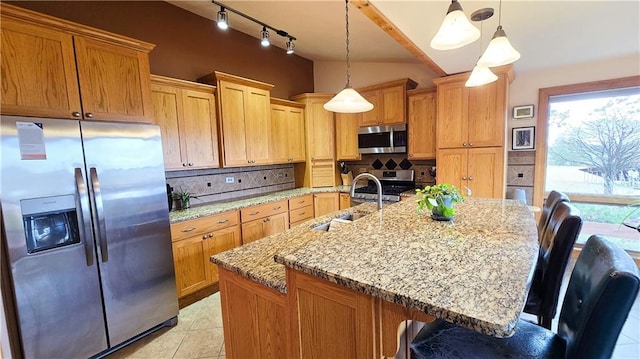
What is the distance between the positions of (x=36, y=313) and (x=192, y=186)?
1712 millimetres

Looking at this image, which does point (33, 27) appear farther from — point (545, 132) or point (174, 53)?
point (545, 132)

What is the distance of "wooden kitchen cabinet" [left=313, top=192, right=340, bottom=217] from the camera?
4137 millimetres

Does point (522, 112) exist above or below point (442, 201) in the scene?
above

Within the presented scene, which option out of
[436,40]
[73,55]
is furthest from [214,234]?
[436,40]

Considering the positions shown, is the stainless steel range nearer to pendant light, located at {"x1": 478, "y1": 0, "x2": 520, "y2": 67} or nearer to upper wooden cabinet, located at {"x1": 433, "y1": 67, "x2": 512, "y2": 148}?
upper wooden cabinet, located at {"x1": 433, "y1": 67, "x2": 512, "y2": 148}

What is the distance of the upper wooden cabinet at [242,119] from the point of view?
10.4 feet

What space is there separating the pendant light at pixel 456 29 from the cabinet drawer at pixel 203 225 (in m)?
2.51

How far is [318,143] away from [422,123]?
1584mm

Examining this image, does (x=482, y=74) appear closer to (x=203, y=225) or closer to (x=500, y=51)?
(x=500, y=51)

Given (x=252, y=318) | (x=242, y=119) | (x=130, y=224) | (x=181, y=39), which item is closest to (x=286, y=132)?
(x=242, y=119)

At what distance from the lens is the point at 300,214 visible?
3.94 metres

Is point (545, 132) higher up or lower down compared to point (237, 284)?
higher up

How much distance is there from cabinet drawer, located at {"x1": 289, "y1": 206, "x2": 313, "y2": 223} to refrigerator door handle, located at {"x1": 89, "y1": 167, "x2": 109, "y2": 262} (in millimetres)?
2173

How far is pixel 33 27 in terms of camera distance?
1.71m
